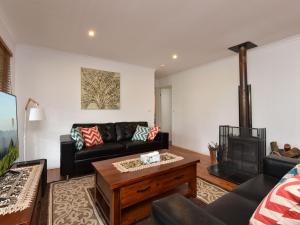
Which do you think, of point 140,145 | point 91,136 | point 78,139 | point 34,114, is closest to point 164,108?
point 140,145

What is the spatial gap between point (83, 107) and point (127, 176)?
8.07 ft

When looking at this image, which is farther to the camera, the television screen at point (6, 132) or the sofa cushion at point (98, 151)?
the sofa cushion at point (98, 151)

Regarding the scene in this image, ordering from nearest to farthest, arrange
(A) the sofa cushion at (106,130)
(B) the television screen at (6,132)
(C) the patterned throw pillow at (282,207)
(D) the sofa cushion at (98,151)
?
1. (C) the patterned throw pillow at (282,207)
2. (B) the television screen at (6,132)
3. (D) the sofa cushion at (98,151)
4. (A) the sofa cushion at (106,130)

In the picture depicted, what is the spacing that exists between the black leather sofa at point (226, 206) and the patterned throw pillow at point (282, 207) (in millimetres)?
193

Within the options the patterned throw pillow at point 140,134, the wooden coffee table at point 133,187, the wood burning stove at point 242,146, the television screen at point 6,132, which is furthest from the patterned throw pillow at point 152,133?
the television screen at point 6,132

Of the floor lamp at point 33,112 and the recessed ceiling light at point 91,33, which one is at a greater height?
the recessed ceiling light at point 91,33

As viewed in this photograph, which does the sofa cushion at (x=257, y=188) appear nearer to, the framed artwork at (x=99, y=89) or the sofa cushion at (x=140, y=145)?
the sofa cushion at (x=140, y=145)

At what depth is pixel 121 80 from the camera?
13.5 ft

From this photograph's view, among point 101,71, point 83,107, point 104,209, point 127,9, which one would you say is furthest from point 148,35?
point 104,209

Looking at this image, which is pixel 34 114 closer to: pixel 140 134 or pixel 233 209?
pixel 140 134

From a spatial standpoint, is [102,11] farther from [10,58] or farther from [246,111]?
[246,111]

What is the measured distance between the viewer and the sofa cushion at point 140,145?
322 centimetres

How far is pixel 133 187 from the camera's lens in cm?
Answer: 157

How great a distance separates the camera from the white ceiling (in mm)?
1909
